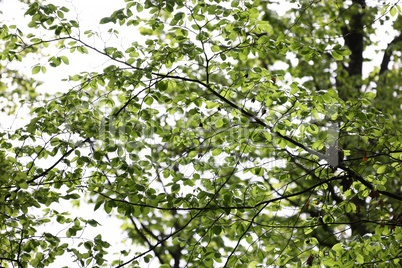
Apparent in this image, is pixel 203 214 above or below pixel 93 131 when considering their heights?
below

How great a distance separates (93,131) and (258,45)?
188 centimetres

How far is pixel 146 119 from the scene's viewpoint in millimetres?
3766

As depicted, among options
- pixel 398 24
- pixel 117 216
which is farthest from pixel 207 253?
pixel 398 24

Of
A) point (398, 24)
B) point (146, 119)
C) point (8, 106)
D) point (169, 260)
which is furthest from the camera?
point (169, 260)

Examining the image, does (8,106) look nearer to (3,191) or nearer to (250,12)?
(3,191)

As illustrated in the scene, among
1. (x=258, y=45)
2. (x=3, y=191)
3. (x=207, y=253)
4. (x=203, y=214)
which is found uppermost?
(x=258, y=45)

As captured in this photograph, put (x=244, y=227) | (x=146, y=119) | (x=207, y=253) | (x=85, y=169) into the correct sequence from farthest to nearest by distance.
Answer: (x=85, y=169) → (x=146, y=119) → (x=244, y=227) → (x=207, y=253)

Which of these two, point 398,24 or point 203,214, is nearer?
point 203,214

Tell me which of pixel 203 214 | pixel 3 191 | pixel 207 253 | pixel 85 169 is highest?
pixel 85 169

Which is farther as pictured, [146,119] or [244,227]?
[146,119]

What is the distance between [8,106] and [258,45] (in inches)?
230

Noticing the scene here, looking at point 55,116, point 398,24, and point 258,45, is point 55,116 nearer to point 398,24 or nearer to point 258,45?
point 258,45

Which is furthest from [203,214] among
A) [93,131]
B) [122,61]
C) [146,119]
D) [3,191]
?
[3,191]

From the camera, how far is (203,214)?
142 inches
